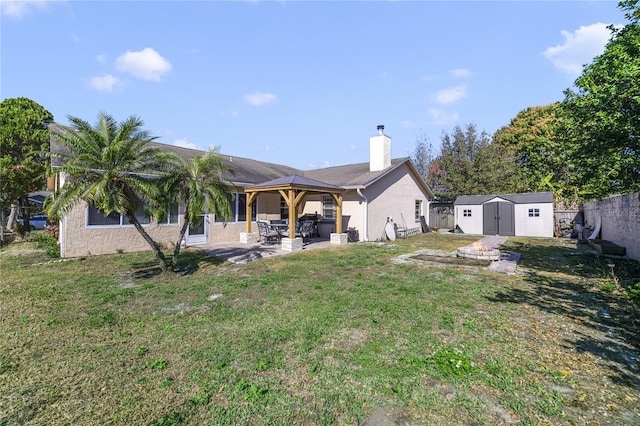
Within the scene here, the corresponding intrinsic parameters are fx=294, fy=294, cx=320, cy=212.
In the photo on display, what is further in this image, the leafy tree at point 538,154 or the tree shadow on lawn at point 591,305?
the leafy tree at point 538,154

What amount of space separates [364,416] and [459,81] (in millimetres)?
16138

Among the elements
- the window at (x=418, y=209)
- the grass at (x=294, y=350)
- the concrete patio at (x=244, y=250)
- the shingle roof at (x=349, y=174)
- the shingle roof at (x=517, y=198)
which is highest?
the shingle roof at (x=349, y=174)

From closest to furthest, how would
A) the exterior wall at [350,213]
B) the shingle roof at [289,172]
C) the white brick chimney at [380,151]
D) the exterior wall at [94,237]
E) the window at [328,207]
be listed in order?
the exterior wall at [94,237] < the shingle roof at [289,172] < the exterior wall at [350,213] < the window at [328,207] < the white brick chimney at [380,151]

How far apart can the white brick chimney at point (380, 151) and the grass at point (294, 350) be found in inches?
392

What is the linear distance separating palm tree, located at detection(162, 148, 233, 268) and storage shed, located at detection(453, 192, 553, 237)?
55.3 ft

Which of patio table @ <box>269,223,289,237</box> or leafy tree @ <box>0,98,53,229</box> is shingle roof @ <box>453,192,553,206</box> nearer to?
patio table @ <box>269,223,289,237</box>

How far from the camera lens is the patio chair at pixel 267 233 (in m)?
12.8

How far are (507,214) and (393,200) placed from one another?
7.65 meters

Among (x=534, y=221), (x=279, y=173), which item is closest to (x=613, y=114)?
(x=534, y=221)

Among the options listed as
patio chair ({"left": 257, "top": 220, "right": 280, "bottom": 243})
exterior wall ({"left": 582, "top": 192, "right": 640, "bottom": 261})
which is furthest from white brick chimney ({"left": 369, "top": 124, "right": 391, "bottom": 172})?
exterior wall ({"left": 582, "top": 192, "right": 640, "bottom": 261})

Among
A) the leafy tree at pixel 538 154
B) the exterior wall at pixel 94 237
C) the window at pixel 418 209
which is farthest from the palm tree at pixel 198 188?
the leafy tree at pixel 538 154

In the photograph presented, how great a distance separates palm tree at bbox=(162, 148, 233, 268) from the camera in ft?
24.8

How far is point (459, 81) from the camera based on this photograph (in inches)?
579

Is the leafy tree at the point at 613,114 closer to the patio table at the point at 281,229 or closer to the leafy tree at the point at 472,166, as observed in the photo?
the patio table at the point at 281,229
